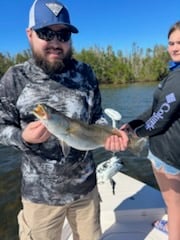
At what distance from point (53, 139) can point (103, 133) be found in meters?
0.34

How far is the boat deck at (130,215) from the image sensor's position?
3.44 m

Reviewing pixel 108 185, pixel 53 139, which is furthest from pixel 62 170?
pixel 108 185

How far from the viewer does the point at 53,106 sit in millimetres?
2279

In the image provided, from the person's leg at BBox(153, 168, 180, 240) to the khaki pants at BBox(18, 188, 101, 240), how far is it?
62 centimetres

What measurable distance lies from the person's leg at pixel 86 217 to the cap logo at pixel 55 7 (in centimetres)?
132

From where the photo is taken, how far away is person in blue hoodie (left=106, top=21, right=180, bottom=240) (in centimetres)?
265

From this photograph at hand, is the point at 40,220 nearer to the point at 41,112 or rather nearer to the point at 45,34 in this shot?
the point at 41,112

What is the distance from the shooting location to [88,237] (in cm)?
269

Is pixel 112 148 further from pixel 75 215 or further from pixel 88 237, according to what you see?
pixel 88 237

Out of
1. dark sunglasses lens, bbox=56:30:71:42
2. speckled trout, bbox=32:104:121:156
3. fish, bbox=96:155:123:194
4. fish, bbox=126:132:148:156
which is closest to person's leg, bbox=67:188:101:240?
fish, bbox=126:132:148:156

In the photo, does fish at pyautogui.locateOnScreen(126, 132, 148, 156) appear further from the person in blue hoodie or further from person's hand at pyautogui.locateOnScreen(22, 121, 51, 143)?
person's hand at pyautogui.locateOnScreen(22, 121, 51, 143)

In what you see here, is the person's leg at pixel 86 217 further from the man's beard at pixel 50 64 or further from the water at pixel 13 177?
the water at pixel 13 177

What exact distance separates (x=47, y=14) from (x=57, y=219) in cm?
143

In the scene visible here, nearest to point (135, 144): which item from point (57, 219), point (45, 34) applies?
point (57, 219)
